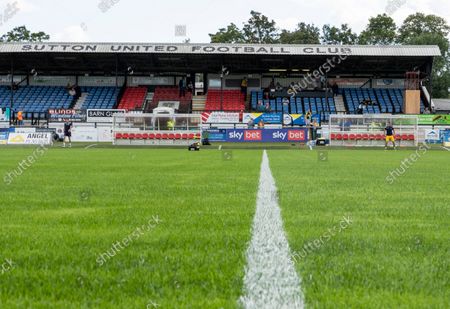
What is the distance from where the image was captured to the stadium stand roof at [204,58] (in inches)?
2032

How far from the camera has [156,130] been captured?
4053 cm

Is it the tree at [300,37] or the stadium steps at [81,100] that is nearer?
the stadium steps at [81,100]

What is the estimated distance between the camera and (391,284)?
319 cm

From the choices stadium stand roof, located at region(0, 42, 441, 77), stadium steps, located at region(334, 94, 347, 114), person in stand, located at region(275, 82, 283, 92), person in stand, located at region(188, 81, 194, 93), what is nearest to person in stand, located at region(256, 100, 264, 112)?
person in stand, located at region(275, 82, 283, 92)

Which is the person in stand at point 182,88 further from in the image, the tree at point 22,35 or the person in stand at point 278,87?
the tree at point 22,35

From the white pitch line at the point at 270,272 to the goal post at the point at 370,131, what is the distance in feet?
114

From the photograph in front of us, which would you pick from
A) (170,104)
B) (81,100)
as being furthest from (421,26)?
(81,100)

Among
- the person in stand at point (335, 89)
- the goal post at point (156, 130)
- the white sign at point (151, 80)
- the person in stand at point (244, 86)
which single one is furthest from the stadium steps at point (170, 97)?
the person in stand at point (335, 89)

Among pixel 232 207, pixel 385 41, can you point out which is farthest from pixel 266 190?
pixel 385 41

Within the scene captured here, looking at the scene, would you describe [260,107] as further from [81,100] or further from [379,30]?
[379,30]

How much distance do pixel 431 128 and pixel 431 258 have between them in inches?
1641

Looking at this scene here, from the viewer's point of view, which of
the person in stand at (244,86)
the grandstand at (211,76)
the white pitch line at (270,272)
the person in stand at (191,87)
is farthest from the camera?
the person in stand at (244,86)

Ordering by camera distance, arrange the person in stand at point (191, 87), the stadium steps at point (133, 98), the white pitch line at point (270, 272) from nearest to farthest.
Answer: the white pitch line at point (270, 272)
the stadium steps at point (133, 98)
the person in stand at point (191, 87)

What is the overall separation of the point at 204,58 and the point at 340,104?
14896 mm
